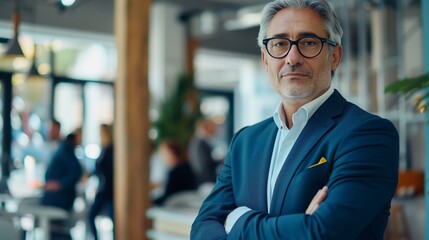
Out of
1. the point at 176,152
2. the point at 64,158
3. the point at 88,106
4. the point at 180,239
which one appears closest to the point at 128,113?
the point at 176,152

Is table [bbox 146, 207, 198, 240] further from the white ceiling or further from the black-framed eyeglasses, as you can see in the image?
the white ceiling

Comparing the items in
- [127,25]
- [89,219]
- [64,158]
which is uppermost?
[127,25]

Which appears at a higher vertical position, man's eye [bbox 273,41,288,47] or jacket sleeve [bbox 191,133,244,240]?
man's eye [bbox 273,41,288,47]

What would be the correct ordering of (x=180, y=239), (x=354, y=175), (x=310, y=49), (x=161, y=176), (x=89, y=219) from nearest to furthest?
(x=354, y=175) < (x=310, y=49) < (x=180, y=239) < (x=89, y=219) < (x=161, y=176)

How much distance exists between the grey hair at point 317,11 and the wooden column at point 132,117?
16.3ft

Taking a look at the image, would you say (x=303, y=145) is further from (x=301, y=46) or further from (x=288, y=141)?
(x=301, y=46)

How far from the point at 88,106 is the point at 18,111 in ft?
4.71

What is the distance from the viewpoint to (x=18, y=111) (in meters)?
12.5

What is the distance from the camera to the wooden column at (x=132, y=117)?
21.7ft

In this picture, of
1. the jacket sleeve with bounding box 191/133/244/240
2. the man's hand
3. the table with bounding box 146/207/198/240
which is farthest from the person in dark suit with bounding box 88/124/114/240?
the man's hand

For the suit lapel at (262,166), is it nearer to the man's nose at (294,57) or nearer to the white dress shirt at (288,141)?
the white dress shirt at (288,141)

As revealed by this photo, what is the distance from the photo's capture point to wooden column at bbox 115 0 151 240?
6.62 m

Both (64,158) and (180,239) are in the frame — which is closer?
(180,239)

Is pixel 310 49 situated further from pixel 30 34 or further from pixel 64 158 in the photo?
pixel 30 34
